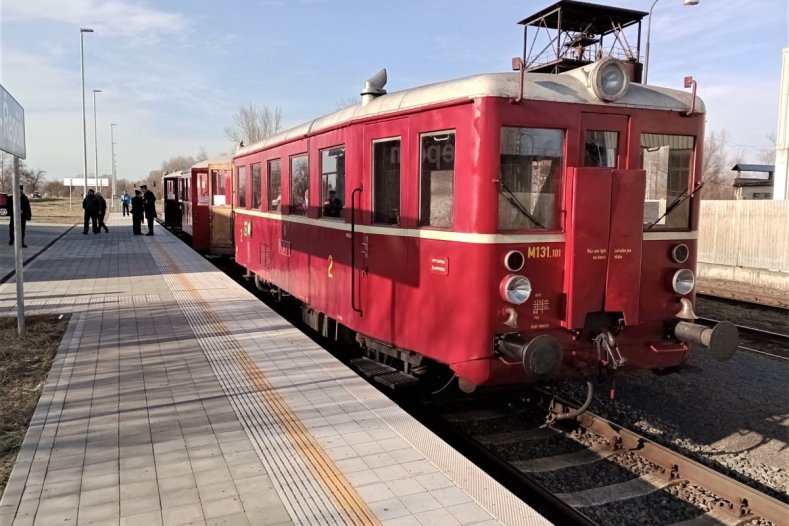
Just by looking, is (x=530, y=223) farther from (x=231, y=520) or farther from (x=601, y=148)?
(x=231, y=520)

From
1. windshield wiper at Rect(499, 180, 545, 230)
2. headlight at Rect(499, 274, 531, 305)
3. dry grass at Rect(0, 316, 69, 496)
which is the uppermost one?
windshield wiper at Rect(499, 180, 545, 230)

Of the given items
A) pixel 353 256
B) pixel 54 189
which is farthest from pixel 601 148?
pixel 54 189

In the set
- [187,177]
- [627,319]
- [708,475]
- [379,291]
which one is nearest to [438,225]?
[379,291]

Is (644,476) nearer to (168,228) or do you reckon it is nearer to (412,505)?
(412,505)

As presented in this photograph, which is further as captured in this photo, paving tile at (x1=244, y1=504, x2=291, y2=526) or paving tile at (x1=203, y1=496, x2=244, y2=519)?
paving tile at (x1=203, y1=496, x2=244, y2=519)

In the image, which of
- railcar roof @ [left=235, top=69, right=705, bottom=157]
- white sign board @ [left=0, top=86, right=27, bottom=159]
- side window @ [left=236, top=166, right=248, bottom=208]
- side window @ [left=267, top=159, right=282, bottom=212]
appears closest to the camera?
railcar roof @ [left=235, top=69, right=705, bottom=157]

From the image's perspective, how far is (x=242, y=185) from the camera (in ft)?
41.3

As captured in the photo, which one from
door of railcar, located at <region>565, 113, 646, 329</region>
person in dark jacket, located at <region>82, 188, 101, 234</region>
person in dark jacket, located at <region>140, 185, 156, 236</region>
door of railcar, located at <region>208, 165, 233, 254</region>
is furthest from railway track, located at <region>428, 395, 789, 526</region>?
person in dark jacket, located at <region>82, 188, 101, 234</region>

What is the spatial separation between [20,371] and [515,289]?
5345 mm

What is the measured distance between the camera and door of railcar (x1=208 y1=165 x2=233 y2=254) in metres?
16.4

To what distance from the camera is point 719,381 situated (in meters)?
7.49

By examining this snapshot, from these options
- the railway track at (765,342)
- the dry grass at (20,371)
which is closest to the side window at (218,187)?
the dry grass at (20,371)

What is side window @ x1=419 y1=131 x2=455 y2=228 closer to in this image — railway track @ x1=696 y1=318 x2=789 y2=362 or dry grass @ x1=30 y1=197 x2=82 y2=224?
Result: railway track @ x1=696 y1=318 x2=789 y2=362

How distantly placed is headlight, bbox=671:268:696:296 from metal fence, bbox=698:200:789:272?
46.6ft
